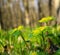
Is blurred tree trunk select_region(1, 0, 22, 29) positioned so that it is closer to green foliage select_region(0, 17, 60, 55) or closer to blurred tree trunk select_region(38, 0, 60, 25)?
blurred tree trunk select_region(38, 0, 60, 25)

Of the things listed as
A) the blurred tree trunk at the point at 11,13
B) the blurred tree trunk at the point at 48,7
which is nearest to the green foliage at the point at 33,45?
the blurred tree trunk at the point at 48,7

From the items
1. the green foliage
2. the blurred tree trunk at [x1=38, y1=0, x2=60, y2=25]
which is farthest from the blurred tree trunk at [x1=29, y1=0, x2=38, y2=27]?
the green foliage

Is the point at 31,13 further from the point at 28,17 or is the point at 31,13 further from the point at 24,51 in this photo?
the point at 24,51

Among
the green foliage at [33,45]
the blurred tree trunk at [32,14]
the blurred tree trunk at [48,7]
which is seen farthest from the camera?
the blurred tree trunk at [32,14]

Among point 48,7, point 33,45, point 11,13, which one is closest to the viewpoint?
point 33,45

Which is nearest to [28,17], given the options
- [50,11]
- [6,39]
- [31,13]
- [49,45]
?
[31,13]

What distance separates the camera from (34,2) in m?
3.86

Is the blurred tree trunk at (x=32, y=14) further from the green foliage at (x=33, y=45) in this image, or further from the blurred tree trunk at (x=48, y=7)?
the green foliage at (x=33, y=45)

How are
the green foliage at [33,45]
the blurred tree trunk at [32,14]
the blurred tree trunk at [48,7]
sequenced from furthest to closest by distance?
the blurred tree trunk at [32,14] → the blurred tree trunk at [48,7] → the green foliage at [33,45]

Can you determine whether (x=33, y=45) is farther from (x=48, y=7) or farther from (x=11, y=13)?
(x=11, y=13)

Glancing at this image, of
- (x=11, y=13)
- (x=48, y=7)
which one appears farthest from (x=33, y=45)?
(x=11, y=13)

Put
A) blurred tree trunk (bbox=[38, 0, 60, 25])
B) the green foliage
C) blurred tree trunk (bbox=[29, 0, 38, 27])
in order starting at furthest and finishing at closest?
1. blurred tree trunk (bbox=[29, 0, 38, 27])
2. blurred tree trunk (bbox=[38, 0, 60, 25])
3. the green foliage

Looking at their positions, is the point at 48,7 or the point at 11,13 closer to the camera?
the point at 48,7

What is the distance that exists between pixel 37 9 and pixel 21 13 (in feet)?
0.95
